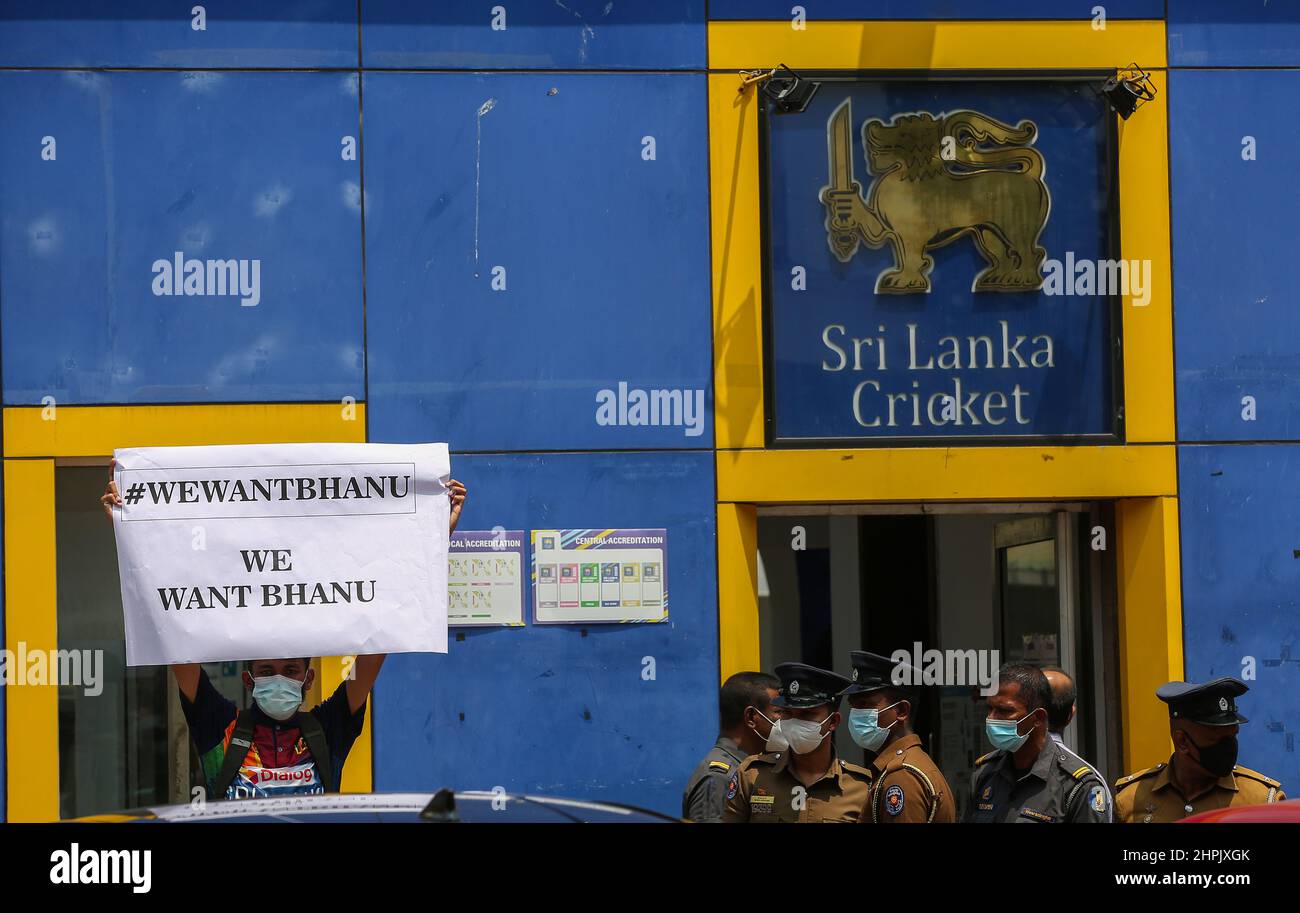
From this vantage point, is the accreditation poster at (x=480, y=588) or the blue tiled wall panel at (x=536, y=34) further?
the blue tiled wall panel at (x=536, y=34)

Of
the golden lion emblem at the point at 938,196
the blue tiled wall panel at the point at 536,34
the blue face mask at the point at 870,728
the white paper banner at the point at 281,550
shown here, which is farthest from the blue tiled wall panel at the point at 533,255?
the blue face mask at the point at 870,728

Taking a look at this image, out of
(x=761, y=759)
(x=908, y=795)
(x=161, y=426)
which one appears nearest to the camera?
(x=908, y=795)

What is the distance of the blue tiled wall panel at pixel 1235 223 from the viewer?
9180 millimetres

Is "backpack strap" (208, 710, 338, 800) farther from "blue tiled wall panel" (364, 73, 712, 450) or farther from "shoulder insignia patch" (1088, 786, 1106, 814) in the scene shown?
"shoulder insignia patch" (1088, 786, 1106, 814)

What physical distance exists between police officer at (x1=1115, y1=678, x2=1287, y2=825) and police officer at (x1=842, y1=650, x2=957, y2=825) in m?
0.90

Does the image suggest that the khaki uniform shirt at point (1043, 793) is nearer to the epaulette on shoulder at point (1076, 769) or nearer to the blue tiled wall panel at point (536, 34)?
the epaulette on shoulder at point (1076, 769)

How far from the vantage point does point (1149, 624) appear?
29.8ft

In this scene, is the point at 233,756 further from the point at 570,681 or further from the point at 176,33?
the point at 176,33

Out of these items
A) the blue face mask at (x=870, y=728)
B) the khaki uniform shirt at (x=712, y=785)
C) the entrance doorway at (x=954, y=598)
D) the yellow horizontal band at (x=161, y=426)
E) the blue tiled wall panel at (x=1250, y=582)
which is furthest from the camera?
the entrance doorway at (x=954, y=598)

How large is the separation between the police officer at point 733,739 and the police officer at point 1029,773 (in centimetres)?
95

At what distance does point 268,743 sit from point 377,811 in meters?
2.38

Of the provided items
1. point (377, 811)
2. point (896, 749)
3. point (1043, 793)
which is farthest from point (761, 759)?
point (377, 811)

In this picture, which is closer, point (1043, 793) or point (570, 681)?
point (1043, 793)
